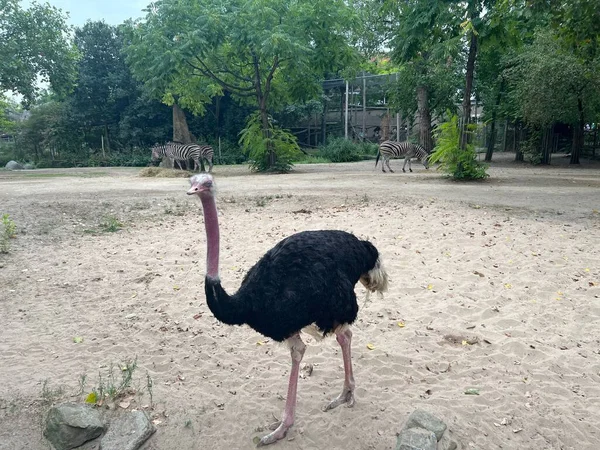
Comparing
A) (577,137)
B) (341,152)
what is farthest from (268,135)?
(577,137)

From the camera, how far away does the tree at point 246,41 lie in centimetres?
1430

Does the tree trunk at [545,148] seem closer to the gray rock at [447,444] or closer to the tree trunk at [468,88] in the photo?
the tree trunk at [468,88]

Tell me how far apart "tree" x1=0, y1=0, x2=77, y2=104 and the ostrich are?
1802cm

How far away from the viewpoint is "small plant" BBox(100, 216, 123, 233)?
301 inches

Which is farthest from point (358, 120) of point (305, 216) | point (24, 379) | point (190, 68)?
point (24, 379)

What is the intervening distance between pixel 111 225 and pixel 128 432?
5.41 meters

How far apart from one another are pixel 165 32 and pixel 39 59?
7033 mm

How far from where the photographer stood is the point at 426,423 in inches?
112

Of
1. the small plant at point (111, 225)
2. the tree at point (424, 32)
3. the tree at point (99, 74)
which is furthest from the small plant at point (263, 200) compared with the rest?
the tree at point (99, 74)

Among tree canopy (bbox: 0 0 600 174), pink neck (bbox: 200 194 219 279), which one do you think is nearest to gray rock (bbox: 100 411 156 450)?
pink neck (bbox: 200 194 219 279)

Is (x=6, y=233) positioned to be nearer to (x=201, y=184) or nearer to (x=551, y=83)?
(x=201, y=184)

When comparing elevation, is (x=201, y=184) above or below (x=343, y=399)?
above

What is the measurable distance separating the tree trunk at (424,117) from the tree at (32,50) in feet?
45.7

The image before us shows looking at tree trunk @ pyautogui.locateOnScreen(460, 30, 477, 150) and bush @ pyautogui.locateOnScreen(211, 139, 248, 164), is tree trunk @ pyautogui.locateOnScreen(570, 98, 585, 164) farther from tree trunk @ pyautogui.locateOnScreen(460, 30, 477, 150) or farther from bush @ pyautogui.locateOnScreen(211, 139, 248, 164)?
bush @ pyautogui.locateOnScreen(211, 139, 248, 164)
